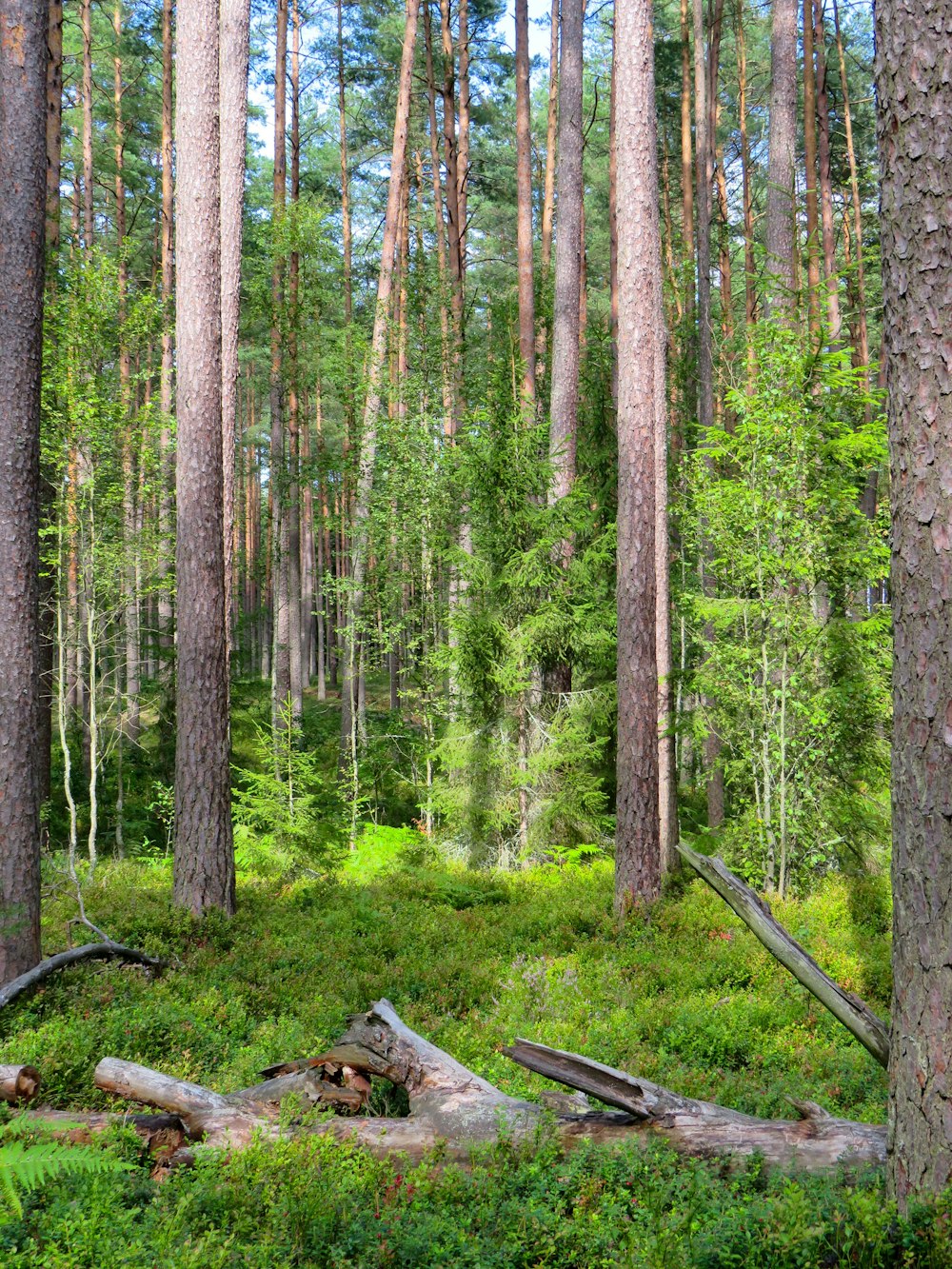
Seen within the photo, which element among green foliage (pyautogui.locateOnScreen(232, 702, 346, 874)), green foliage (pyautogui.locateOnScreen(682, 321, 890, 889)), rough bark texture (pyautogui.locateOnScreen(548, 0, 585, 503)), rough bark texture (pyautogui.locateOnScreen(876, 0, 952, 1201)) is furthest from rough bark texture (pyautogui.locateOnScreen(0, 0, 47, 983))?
rough bark texture (pyautogui.locateOnScreen(548, 0, 585, 503))

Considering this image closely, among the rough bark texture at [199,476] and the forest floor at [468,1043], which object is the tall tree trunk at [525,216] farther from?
the forest floor at [468,1043]

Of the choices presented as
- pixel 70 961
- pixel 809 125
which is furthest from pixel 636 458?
pixel 809 125

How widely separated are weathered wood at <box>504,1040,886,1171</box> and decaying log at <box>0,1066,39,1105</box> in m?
2.42

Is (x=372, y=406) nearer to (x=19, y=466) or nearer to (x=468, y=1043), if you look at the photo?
(x=19, y=466)

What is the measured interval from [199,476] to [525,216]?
1044 cm

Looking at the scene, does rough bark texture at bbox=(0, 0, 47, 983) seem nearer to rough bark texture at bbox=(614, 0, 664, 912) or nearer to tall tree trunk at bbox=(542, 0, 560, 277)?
rough bark texture at bbox=(614, 0, 664, 912)

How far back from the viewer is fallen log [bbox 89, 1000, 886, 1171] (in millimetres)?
3764

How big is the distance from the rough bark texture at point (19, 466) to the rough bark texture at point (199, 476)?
7.09 feet

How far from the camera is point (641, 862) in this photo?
8750mm

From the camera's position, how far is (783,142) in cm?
1141

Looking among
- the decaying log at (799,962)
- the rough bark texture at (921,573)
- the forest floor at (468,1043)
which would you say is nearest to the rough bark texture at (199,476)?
the forest floor at (468,1043)

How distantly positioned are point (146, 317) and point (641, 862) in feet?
34.5

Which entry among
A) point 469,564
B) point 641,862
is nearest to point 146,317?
point 469,564

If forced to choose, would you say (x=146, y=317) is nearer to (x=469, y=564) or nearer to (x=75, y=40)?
(x=469, y=564)
